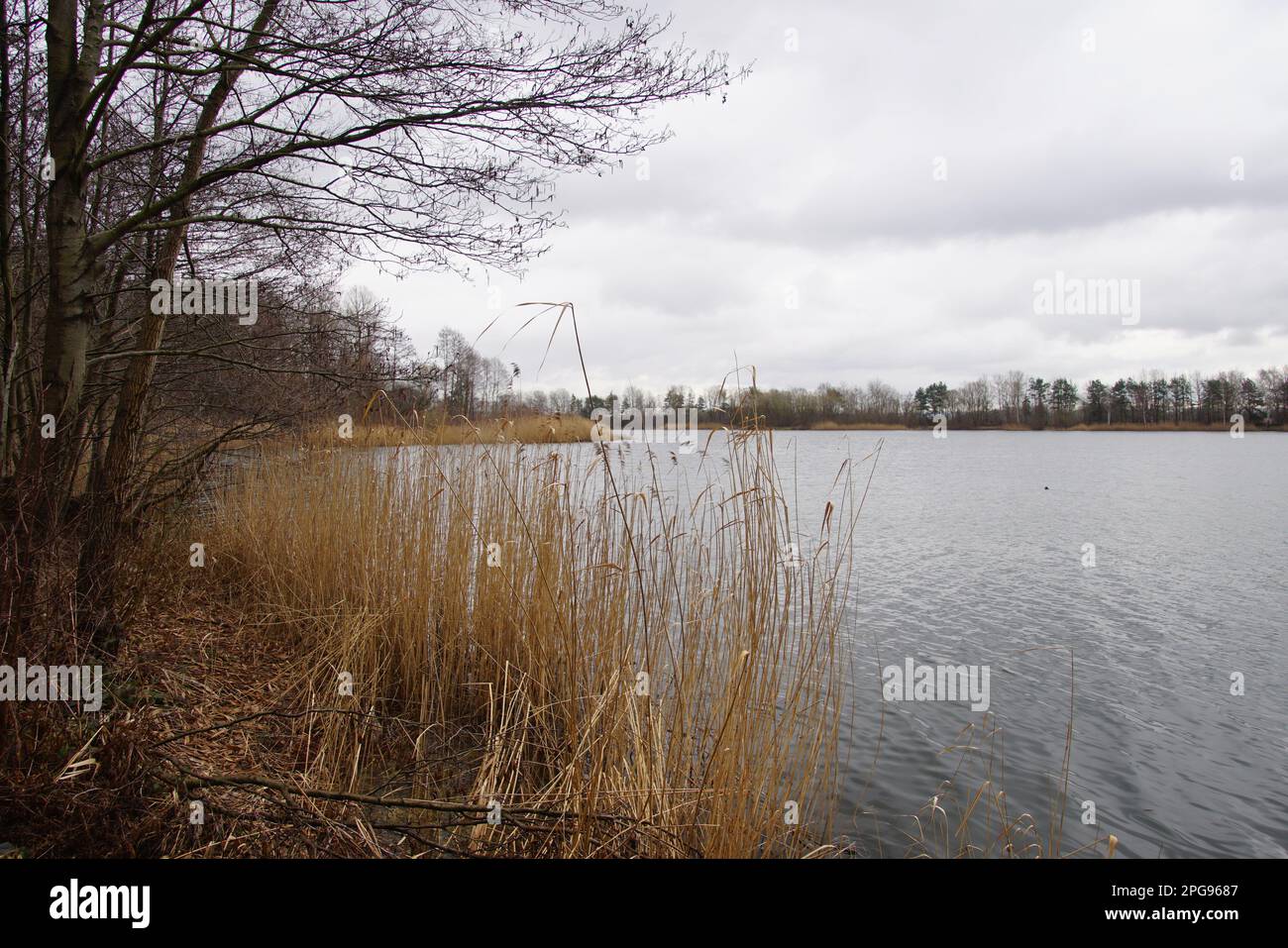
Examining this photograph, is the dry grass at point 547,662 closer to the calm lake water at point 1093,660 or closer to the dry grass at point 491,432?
the dry grass at point 491,432

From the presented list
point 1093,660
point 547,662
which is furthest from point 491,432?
point 1093,660

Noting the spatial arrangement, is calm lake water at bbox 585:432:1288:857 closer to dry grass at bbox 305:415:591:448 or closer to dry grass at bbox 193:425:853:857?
dry grass at bbox 193:425:853:857

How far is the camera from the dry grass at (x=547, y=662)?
105 inches

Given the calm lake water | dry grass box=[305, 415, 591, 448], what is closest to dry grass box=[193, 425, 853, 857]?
dry grass box=[305, 415, 591, 448]

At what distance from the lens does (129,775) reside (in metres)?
2.51

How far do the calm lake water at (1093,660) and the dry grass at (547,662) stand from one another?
0.86 metres

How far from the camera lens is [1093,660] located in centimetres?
666

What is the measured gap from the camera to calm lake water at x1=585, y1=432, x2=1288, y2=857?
4.25 metres

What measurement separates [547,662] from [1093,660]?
18.9 ft

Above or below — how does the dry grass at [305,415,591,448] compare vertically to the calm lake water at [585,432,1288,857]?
above

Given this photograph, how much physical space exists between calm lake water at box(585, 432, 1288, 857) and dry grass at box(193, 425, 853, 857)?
86cm

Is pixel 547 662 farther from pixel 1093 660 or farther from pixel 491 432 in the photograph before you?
pixel 1093 660
